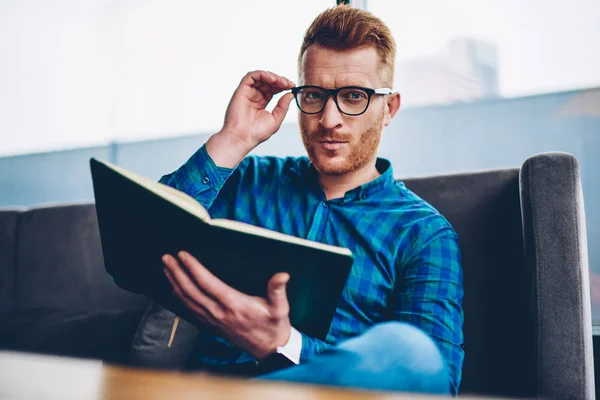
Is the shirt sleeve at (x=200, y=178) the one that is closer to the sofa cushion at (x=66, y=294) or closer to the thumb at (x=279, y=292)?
the thumb at (x=279, y=292)

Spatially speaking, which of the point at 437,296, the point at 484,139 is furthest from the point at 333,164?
the point at 484,139

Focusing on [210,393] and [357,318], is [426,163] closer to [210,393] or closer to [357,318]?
[357,318]

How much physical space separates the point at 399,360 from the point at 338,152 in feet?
2.35

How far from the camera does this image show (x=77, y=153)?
279 centimetres

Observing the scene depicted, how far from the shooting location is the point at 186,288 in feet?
2.50

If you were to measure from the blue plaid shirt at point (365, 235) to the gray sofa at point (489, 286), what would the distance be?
0.18 m

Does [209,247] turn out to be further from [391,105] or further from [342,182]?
[391,105]

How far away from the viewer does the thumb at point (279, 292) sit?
0.68m

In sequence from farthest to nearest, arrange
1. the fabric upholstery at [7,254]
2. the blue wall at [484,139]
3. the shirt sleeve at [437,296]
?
the fabric upholstery at [7,254], the blue wall at [484,139], the shirt sleeve at [437,296]

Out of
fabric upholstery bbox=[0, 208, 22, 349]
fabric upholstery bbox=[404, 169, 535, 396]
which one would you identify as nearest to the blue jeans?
fabric upholstery bbox=[404, 169, 535, 396]

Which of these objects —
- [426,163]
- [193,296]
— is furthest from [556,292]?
[426,163]

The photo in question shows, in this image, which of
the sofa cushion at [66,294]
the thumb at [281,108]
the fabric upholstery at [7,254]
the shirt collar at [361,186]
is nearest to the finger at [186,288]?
the shirt collar at [361,186]

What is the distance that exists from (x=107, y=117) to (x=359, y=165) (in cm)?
196

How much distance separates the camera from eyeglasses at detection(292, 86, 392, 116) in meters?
1.21
